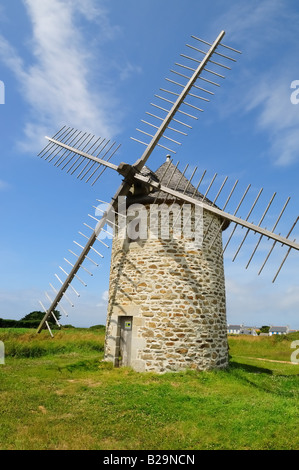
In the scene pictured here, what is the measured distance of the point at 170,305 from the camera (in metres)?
9.20

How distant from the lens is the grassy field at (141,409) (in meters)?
4.57

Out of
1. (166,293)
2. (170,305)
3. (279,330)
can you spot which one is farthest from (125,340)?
(279,330)

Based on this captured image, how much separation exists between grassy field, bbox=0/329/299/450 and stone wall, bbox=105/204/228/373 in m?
0.58

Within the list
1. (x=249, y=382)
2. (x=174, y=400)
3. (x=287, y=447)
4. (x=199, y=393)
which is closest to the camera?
(x=287, y=447)

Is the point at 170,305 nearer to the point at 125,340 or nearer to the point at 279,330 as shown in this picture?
the point at 125,340

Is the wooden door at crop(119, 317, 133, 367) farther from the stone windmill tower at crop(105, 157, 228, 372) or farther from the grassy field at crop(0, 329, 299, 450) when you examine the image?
the grassy field at crop(0, 329, 299, 450)

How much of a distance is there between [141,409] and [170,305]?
357cm

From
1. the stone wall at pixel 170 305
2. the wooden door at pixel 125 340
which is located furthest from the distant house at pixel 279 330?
the wooden door at pixel 125 340

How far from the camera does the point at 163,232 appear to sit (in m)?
9.84

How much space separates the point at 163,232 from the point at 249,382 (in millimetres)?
5205

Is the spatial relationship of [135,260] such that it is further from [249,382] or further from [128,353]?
[249,382]

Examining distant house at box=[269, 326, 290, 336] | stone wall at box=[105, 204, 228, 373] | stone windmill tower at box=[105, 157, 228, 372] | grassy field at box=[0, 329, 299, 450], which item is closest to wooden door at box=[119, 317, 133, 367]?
stone windmill tower at box=[105, 157, 228, 372]
